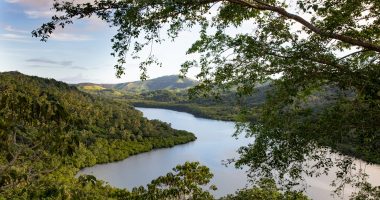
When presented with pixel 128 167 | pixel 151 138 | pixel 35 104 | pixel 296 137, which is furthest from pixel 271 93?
pixel 151 138

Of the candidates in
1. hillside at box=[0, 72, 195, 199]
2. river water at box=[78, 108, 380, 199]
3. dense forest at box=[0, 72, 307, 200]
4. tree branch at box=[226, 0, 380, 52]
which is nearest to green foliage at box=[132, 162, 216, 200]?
dense forest at box=[0, 72, 307, 200]

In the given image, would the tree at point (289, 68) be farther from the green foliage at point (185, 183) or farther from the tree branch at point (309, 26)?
the green foliage at point (185, 183)

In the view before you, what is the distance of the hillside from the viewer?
9.76 m

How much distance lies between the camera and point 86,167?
254 ft

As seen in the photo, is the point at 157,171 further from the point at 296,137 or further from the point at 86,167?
the point at 296,137

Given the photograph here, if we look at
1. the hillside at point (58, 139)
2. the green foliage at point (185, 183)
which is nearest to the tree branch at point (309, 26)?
the hillside at point (58, 139)

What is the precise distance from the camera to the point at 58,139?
33.3ft

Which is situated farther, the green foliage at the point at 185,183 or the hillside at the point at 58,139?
the green foliage at the point at 185,183

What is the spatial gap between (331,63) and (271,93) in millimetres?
2228

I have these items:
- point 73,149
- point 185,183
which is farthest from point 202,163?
point 73,149

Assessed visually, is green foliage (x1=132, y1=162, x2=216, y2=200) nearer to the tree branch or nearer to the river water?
the river water

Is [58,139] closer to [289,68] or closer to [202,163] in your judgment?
[289,68]

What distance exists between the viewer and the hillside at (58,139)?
976cm

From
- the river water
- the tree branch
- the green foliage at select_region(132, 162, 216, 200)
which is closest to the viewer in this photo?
the tree branch
